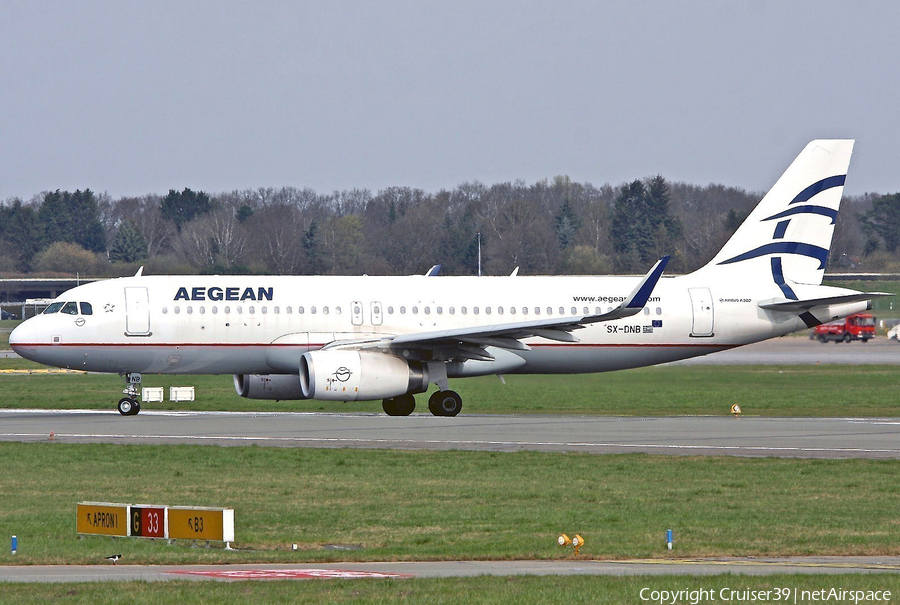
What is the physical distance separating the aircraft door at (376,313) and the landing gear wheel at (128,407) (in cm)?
729

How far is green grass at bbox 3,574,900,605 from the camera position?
39.4 feet

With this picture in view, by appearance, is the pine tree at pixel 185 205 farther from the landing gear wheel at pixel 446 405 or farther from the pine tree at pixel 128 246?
the landing gear wheel at pixel 446 405

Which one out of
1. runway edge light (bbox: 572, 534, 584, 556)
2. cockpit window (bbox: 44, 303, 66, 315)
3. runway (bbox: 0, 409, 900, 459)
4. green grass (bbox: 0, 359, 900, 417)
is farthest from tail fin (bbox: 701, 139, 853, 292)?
runway edge light (bbox: 572, 534, 584, 556)

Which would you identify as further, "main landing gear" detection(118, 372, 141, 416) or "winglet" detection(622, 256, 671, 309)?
"main landing gear" detection(118, 372, 141, 416)

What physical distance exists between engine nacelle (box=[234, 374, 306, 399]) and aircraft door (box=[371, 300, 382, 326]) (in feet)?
9.47

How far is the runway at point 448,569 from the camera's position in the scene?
13508mm

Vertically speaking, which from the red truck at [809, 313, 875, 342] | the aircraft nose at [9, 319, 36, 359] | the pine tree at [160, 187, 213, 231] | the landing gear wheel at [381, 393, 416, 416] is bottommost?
the landing gear wheel at [381, 393, 416, 416]

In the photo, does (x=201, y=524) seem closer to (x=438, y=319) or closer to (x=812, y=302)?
(x=438, y=319)

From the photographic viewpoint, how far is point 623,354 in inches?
1535

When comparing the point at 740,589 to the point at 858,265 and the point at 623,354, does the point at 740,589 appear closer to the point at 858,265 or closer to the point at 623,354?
the point at 623,354

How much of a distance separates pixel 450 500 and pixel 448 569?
5.75m

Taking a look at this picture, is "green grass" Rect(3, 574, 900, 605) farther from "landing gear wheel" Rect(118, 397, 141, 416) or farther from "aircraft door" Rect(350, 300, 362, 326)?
"aircraft door" Rect(350, 300, 362, 326)

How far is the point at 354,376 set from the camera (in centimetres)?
3381

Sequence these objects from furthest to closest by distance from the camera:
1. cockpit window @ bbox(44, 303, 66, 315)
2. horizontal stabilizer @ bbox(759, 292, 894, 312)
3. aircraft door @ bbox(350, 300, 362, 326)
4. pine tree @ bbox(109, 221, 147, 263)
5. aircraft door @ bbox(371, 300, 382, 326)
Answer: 1. pine tree @ bbox(109, 221, 147, 263)
2. horizontal stabilizer @ bbox(759, 292, 894, 312)
3. aircraft door @ bbox(371, 300, 382, 326)
4. aircraft door @ bbox(350, 300, 362, 326)
5. cockpit window @ bbox(44, 303, 66, 315)
